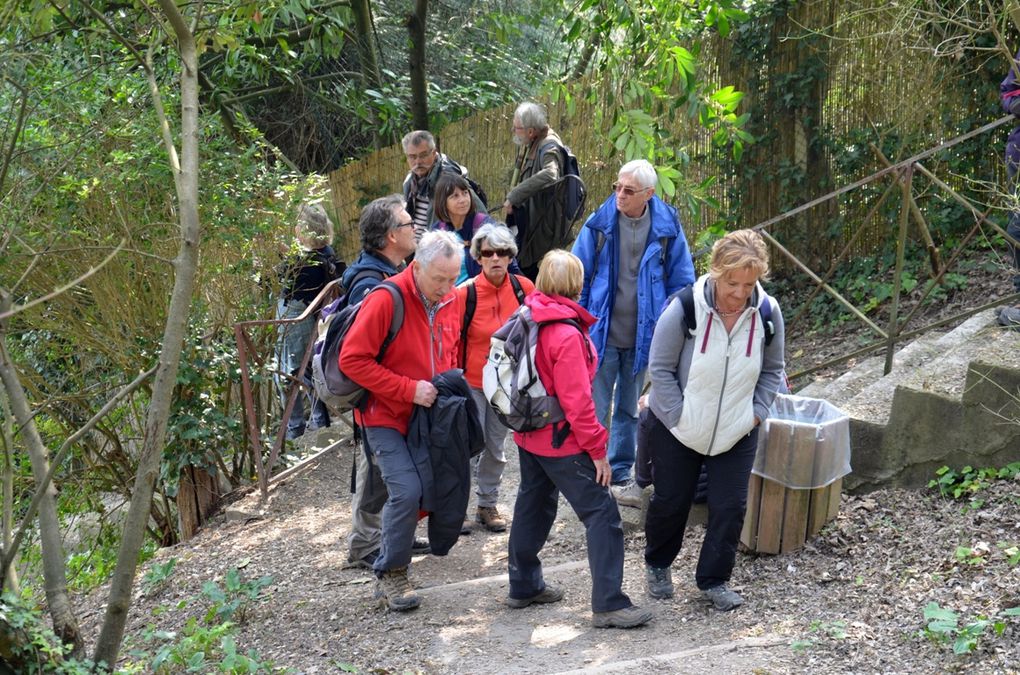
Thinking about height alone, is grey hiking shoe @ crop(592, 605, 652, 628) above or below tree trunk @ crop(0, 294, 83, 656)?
below

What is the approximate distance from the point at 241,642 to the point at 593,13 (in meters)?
4.83

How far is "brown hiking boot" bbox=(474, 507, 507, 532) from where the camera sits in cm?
613

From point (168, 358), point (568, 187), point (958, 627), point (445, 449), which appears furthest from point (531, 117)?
point (958, 627)

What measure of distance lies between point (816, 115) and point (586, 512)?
5.85 meters

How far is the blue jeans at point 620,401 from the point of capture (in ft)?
19.5

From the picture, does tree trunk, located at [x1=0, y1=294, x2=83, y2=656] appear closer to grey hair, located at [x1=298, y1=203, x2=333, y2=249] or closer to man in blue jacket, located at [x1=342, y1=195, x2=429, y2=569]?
man in blue jacket, located at [x1=342, y1=195, x2=429, y2=569]

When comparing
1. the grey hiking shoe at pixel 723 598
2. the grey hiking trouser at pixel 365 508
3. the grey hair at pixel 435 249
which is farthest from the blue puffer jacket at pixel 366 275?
the grey hiking shoe at pixel 723 598

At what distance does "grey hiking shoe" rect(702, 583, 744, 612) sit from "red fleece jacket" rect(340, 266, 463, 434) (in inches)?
61.8

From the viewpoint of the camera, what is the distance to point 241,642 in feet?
16.5

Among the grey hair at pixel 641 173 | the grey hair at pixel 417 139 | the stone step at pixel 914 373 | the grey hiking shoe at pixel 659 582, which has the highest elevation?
the grey hair at pixel 417 139

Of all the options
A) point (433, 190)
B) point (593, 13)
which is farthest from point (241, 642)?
point (593, 13)

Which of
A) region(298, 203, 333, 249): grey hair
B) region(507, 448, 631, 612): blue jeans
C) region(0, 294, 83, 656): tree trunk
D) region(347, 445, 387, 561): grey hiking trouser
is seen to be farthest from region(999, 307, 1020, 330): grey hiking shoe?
region(0, 294, 83, 656): tree trunk

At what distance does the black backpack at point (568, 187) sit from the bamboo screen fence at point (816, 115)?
3.83 feet

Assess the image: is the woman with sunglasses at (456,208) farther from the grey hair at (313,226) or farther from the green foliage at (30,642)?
the green foliage at (30,642)
